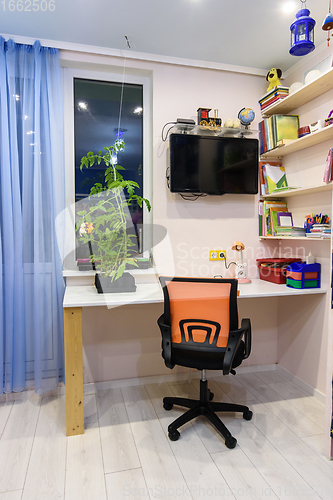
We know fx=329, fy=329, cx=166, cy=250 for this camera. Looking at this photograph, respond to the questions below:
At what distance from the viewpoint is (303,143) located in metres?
2.47

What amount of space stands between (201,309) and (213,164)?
132cm

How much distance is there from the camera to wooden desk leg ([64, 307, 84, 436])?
6.56 feet

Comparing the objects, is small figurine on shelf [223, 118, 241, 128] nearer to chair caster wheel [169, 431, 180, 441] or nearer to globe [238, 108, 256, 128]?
globe [238, 108, 256, 128]

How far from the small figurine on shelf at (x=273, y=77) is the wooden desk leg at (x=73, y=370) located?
234 cm

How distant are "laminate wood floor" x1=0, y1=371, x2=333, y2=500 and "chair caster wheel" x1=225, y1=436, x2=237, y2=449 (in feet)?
0.10

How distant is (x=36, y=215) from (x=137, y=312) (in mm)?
1084

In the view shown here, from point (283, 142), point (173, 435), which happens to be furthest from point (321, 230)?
point (173, 435)

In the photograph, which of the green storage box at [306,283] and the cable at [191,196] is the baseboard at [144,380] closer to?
the green storage box at [306,283]

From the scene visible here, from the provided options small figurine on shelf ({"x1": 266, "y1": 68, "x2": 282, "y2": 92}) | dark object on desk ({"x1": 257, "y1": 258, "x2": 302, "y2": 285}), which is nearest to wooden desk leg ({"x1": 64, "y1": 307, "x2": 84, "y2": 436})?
dark object on desk ({"x1": 257, "y1": 258, "x2": 302, "y2": 285})

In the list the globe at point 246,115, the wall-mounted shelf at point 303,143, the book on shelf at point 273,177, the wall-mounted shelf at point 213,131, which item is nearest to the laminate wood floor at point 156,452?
the book on shelf at point 273,177

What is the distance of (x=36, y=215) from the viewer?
2.40 metres

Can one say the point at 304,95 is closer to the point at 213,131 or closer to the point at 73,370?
the point at 213,131

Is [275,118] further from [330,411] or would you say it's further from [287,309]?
[330,411]

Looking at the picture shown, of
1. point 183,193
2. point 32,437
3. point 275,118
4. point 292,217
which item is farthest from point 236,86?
point 32,437
